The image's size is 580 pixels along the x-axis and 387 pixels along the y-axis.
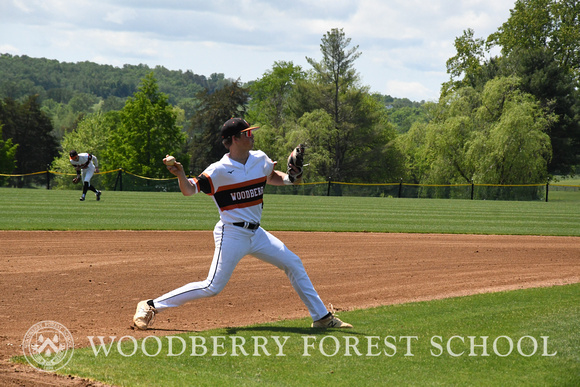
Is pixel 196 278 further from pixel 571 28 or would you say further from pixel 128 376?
pixel 571 28

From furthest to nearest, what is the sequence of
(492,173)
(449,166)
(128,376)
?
(449,166) → (492,173) → (128,376)

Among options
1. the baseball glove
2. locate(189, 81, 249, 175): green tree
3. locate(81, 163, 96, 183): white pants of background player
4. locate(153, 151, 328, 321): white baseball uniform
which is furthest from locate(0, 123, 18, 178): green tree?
the baseball glove

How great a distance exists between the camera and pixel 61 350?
17.3ft

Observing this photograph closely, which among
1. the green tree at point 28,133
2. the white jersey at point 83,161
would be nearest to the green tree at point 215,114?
the green tree at point 28,133

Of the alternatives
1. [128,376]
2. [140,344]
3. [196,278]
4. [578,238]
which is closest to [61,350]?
[140,344]

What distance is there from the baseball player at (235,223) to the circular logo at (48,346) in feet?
2.50

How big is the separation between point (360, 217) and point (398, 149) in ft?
153

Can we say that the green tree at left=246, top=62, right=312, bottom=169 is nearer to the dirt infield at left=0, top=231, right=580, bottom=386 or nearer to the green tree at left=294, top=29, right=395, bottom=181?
the green tree at left=294, top=29, right=395, bottom=181

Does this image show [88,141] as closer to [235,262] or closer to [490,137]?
[490,137]

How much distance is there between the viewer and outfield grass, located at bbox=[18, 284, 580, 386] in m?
4.53

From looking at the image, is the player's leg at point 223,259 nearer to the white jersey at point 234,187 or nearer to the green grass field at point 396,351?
the white jersey at point 234,187

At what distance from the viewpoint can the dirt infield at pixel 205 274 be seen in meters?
6.69

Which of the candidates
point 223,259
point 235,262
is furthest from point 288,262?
point 223,259

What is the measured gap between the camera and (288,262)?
6.18 meters
